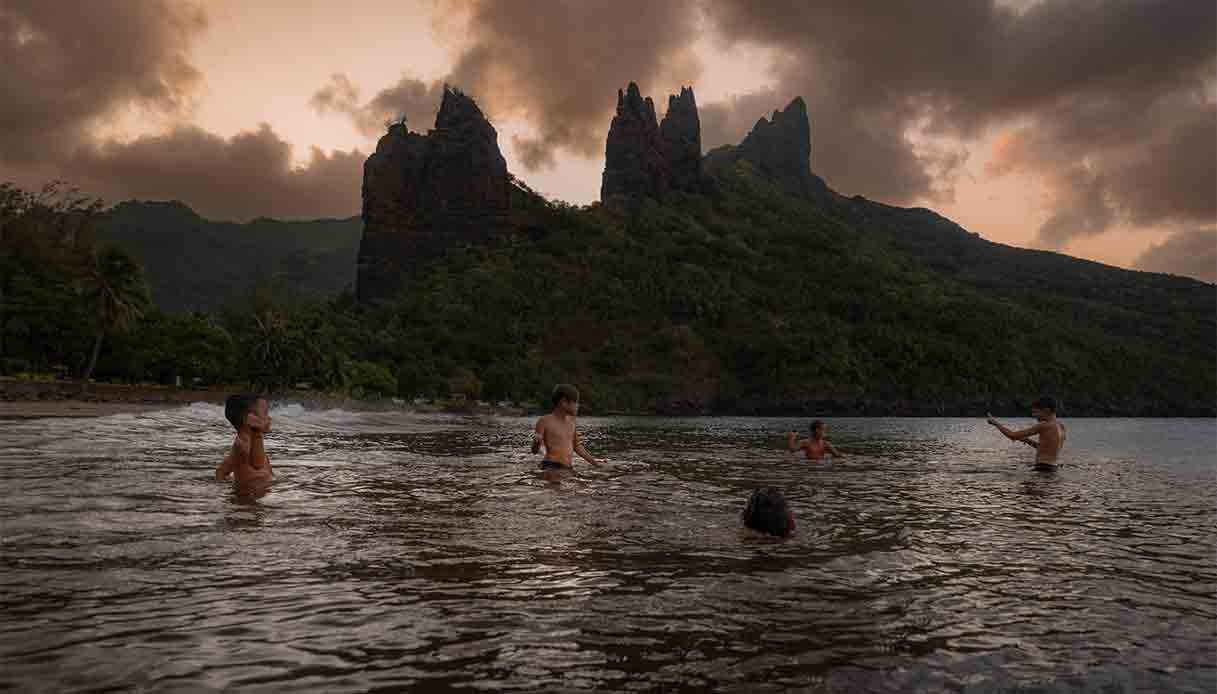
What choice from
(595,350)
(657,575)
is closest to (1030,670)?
(657,575)

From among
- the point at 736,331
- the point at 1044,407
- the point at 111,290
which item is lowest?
the point at 1044,407

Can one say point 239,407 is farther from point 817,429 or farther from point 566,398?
point 817,429

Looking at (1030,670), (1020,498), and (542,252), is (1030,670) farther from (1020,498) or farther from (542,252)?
(542,252)

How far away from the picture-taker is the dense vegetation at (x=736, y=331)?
134250mm

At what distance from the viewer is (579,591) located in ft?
20.2

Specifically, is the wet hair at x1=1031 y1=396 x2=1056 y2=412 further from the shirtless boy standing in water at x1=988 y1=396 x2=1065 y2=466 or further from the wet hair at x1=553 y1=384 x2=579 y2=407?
the wet hair at x1=553 y1=384 x2=579 y2=407

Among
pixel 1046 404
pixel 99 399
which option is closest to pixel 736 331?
pixel 99 399

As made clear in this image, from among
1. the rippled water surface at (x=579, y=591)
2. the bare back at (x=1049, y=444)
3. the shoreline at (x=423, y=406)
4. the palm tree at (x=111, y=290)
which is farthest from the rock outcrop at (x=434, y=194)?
the rippled water surface at (x=579, y=591)

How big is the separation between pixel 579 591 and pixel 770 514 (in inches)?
129

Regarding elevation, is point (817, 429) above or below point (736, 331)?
below

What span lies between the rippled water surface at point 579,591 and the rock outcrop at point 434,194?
169 m

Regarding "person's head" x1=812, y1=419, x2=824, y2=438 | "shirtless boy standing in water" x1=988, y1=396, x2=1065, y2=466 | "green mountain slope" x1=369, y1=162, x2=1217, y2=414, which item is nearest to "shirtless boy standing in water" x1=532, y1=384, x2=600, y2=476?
"person's head" x1=812, y1=419, x2=824, y2=438

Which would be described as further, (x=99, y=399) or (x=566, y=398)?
(x=99, y=399)

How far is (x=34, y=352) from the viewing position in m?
63.3
